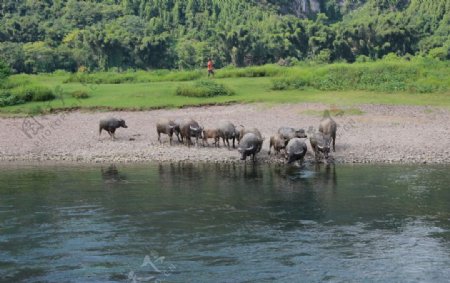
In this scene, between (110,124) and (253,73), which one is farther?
(253,73)

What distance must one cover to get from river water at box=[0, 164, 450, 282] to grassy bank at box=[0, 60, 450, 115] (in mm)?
14590

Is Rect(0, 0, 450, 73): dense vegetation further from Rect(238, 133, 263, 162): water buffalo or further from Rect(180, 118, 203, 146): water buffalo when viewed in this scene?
Rect(238, 133, 263, 162): water buffalo

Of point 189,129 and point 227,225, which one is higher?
point 189,129

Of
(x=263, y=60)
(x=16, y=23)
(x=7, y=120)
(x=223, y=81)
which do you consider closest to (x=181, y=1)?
(x=16, y=23)

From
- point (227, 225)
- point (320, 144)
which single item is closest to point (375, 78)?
point (320, 144)

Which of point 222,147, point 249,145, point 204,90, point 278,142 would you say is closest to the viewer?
point 249,145

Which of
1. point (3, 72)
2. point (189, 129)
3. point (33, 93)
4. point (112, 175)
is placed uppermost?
point (3, 72)

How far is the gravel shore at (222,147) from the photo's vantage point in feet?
99.2

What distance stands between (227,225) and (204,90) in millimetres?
26059

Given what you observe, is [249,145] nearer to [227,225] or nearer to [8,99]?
[227,225]

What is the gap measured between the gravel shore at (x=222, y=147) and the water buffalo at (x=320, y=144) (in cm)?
90

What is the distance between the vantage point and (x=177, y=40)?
106938 mm

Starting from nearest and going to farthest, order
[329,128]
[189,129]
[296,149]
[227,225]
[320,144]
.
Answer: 1. [227,225]
2. [296,149]
3. [320,144]
4. [329,128]
5. [189,129]

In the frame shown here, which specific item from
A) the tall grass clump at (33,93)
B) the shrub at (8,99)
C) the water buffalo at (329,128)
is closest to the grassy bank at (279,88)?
the tall grass clump at (33,93)
